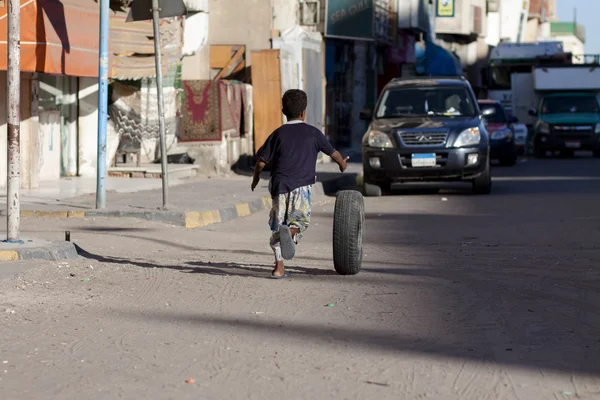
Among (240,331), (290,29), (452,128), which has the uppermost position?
(290,29)

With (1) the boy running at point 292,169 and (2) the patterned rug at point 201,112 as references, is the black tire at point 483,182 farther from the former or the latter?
(1) the boy running at point 292,169

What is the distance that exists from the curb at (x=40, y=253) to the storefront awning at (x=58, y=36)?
576 centimetres

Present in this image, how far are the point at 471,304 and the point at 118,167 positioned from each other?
15816 millimetres

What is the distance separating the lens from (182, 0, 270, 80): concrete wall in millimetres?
32938

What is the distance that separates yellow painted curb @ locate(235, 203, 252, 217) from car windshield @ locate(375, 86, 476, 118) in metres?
4.43

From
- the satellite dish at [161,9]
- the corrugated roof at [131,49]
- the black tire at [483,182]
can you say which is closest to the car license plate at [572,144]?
the black tire at [483,182]

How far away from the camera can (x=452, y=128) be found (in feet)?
66.8

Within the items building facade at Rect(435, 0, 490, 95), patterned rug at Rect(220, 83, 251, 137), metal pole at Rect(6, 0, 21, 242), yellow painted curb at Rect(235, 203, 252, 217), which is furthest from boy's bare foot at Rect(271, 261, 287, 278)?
building facade at Rect(435, 0, 490, 95)

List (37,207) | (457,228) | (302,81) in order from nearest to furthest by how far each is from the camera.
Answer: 1. (457,228)
2. (37,207)
3. (302,81)

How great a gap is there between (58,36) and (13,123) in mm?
6400

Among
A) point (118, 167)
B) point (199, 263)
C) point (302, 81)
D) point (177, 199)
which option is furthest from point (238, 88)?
point (199, 263)

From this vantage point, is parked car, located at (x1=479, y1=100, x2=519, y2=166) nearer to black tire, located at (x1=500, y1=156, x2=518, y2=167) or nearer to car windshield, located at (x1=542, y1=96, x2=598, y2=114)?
black tire, located at (x1=500, y1=156, x2=518, y2=167)

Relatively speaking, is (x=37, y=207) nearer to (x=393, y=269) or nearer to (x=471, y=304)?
(x=393, y=269)

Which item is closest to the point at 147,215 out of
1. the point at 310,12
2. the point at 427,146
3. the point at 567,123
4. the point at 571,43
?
the point at 427,146
